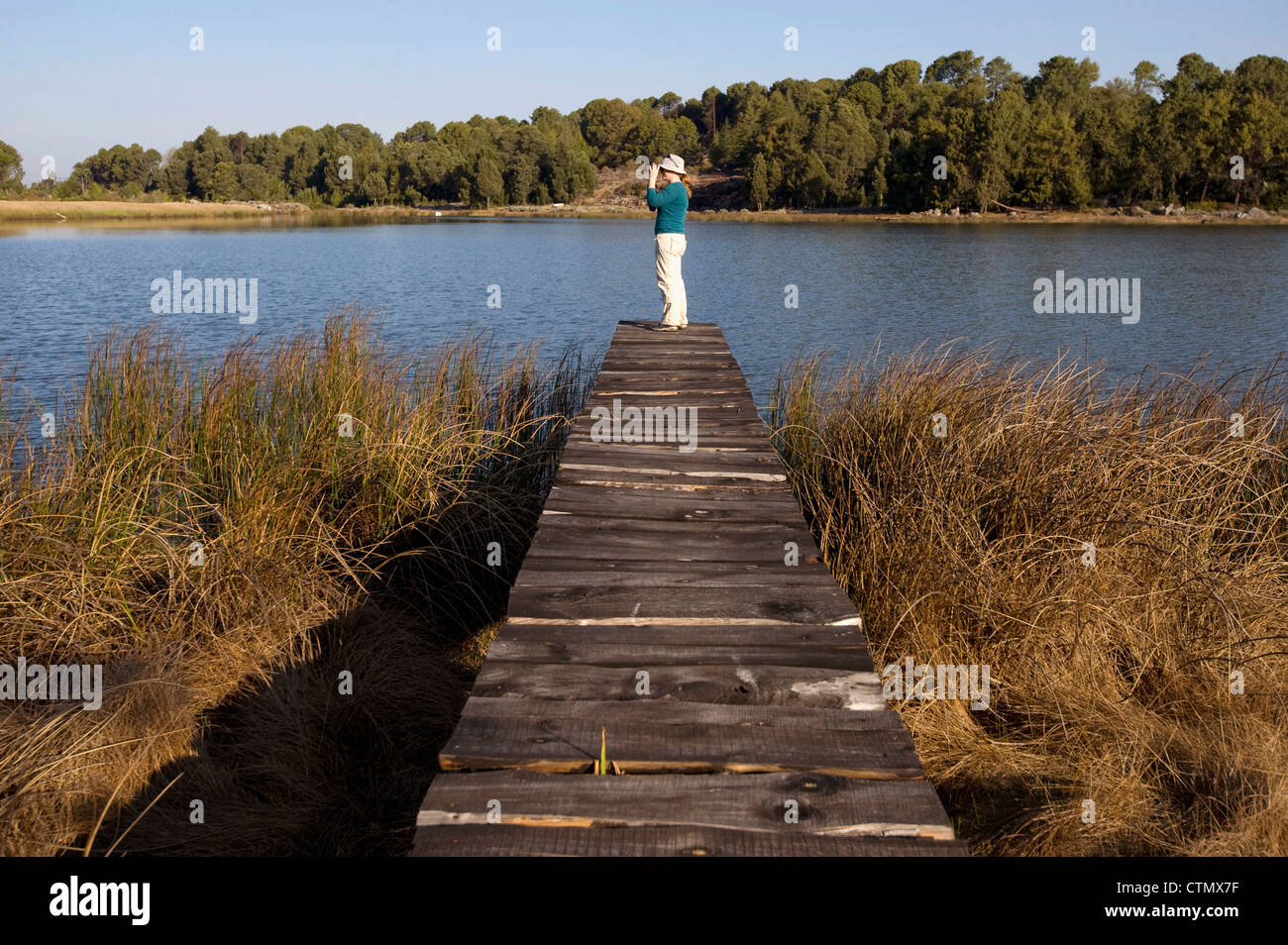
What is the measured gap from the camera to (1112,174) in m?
78.0

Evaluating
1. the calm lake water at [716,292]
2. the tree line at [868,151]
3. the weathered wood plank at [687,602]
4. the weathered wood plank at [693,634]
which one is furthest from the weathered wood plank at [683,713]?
the tree line at [868,151]

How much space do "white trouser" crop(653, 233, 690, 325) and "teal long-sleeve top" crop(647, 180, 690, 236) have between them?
0.08 meters

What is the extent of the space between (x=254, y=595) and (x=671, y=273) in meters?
5.82

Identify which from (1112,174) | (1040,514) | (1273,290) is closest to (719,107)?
(1112,174)

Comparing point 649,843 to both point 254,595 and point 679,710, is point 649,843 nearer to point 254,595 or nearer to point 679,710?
point 679,710

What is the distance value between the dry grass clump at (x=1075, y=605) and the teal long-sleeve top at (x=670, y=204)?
3.06 meters

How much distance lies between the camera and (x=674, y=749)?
8.77ft

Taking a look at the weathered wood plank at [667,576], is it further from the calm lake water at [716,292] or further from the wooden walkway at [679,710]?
the calm lake water at [716,292]

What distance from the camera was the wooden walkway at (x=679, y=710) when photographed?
2352 millimetres

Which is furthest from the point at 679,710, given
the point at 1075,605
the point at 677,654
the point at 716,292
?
the point at 716,292

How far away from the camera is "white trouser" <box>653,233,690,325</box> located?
8.94 meters
